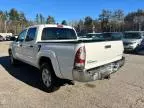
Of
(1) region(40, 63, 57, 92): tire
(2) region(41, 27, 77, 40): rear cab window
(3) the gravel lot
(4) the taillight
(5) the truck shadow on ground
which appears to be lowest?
(3) the gravel lot

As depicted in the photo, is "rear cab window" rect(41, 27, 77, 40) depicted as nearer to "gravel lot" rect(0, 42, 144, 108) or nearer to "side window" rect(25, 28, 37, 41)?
"side window" rect(25, 28, 37, 41)

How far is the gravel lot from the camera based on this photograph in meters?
5.88

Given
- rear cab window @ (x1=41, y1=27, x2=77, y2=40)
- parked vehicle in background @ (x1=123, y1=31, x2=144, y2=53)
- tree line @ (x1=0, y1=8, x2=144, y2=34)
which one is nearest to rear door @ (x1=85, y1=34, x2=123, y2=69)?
rear cab window @ (x1=41, y1=27, x2=77, y2=40)

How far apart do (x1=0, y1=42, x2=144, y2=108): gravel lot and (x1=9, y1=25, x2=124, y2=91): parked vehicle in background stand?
0.49 metres

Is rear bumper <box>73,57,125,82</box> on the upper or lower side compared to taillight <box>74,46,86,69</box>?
lower

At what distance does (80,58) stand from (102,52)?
0.88 metres

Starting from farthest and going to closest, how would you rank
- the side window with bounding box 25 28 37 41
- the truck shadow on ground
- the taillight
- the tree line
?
the tree line → the side window with bounding box 25 28 37 41 → the truck shadow on ground → the taillight

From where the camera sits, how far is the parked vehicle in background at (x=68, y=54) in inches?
228

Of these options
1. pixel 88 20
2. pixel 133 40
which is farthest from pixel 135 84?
pixel 88 20

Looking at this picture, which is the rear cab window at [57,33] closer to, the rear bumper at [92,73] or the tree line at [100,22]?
the rear bumper at [92,73]

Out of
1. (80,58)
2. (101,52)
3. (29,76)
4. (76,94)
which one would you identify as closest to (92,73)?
(80,58)

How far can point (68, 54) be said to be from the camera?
5.98 m

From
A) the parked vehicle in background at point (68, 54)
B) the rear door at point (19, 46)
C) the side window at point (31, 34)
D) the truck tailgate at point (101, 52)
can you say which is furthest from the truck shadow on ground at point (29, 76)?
the side window at point (31, 34)

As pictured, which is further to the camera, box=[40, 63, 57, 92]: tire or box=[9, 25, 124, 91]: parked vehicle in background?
box=[40, 63, 57, 92]: tire
